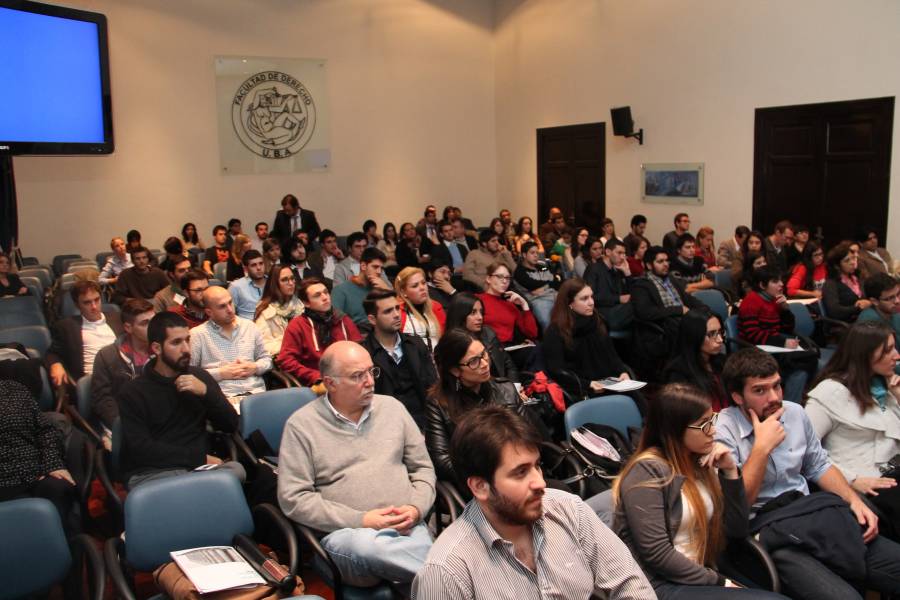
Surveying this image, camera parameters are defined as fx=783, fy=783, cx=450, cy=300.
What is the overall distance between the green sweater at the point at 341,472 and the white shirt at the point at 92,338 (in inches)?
100

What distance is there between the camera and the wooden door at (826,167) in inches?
325

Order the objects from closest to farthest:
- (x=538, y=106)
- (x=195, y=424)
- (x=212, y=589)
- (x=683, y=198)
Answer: (x=212, y=589), (x=195, y=424), (x=683, y=198), (x=538, y=106)

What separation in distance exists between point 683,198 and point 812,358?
571cm

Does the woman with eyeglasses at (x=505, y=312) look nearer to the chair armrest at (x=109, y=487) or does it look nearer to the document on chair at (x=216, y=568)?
the chair armrest at (x=109, y=487)

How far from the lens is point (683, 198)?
10453 mm

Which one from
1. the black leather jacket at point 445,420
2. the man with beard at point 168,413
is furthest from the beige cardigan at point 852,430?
the man with beard at point 168,413

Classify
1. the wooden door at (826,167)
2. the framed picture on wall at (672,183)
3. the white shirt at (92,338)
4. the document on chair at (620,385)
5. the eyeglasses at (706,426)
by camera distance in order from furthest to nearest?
the framed picture on wall at (672,183), the wooden door at (826,167), the white shirt at (92,338), the document on chair at (620,385), the eyeglasses at (706,426)

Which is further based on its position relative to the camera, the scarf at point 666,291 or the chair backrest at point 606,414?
the scarf at point 666,291

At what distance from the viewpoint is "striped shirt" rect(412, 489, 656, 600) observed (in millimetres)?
1876

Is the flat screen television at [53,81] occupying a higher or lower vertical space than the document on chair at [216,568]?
higher

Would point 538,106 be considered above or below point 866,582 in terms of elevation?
above

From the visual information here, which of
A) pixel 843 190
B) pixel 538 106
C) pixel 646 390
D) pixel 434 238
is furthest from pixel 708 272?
pixel 538 106

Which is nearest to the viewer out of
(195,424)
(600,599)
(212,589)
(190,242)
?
(600,599)

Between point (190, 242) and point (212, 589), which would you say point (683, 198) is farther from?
point (212, 589)
